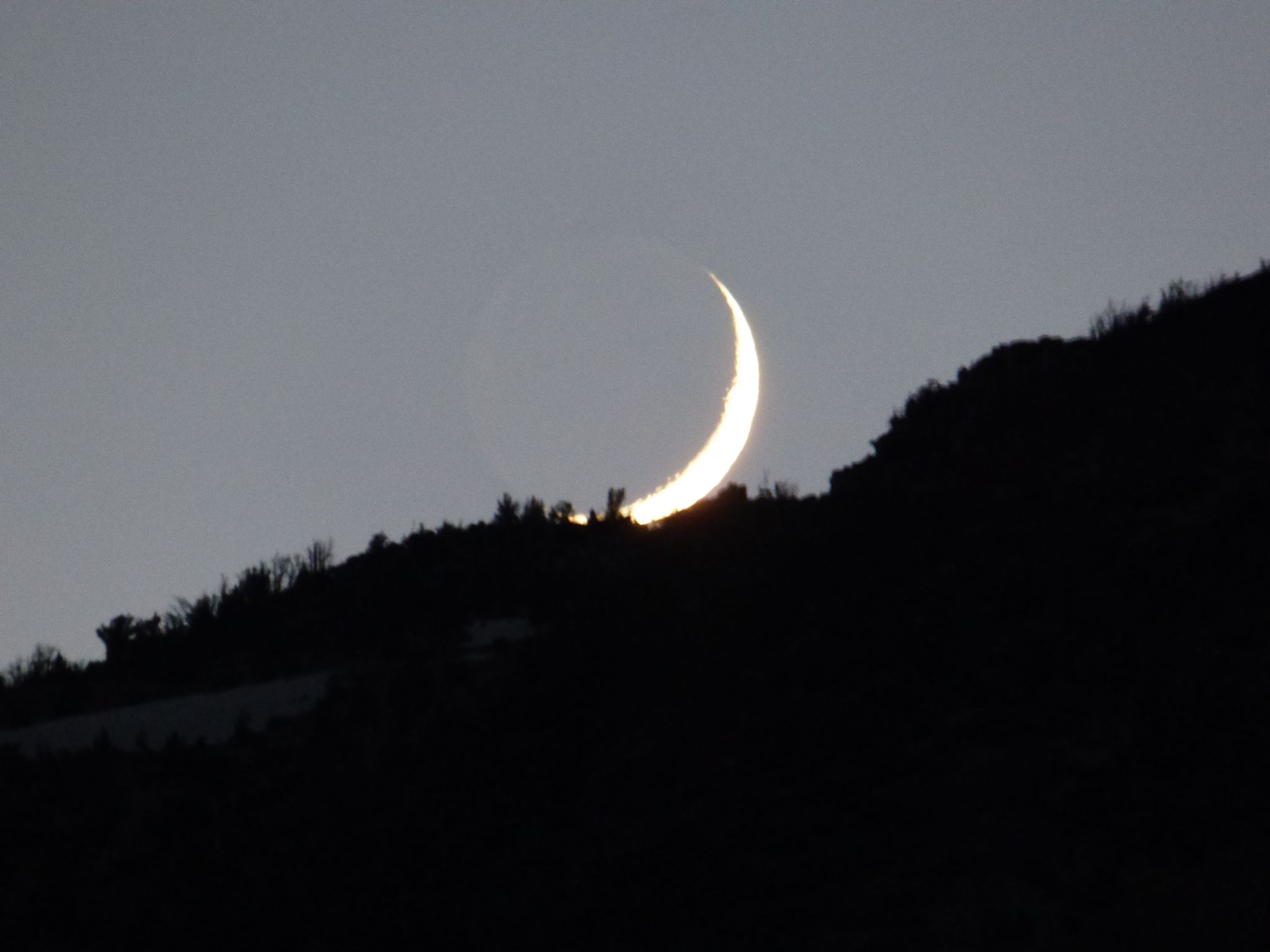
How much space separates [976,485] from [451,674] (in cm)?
818

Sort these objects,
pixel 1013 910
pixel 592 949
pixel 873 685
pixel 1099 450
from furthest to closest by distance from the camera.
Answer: pixel 1099 450 < pixel 873 685 < pixel 592 949 < pixel 1013 910

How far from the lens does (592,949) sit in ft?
48.3

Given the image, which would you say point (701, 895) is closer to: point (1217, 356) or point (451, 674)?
point (451, 674)

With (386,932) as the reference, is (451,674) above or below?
above

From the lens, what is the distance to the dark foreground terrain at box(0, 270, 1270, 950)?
14227 mm

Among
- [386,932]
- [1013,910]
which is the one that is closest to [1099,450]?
[1013,910]

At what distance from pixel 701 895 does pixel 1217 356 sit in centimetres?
1355

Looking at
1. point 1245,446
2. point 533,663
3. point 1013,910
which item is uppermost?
point 1245,446

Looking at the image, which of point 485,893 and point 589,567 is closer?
point 485,893

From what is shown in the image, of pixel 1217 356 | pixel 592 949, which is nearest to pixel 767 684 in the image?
pixel 592 949

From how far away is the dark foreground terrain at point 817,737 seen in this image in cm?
1423

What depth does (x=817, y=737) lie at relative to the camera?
17141mm

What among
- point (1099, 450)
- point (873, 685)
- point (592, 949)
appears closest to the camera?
point (592, 949)

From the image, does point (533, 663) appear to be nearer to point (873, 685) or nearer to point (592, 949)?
point (873, 685)
